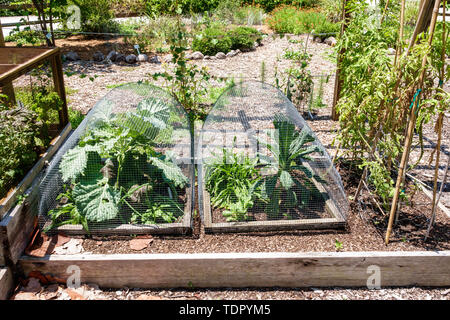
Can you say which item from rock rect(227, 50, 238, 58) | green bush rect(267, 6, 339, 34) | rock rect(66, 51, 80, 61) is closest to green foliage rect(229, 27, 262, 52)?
rock rect(227, 50, 238, 58)

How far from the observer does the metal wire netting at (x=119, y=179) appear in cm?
298

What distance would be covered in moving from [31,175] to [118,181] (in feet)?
2.47

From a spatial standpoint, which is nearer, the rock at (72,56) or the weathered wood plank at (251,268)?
the weathered wood plank at (251,268)

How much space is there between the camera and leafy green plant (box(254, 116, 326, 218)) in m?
3.13

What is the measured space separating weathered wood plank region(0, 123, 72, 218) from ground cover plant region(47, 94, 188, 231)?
0.29 meters

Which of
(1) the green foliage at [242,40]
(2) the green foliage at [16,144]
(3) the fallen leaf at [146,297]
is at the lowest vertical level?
(3) the fallen leaf at [146,297]

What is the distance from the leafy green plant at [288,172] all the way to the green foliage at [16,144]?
2.00m

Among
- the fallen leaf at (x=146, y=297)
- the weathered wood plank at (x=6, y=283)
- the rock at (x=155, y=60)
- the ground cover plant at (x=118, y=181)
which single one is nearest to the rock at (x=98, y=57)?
the rock at (x=155, y=60)

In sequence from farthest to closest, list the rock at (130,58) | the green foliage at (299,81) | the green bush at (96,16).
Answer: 1. the green bush at (96,16)
2. the rock at (130,58)
3. the green foliage at (299,81)

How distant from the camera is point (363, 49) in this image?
3.28 m

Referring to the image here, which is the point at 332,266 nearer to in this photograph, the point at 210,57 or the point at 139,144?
the point at 139,144

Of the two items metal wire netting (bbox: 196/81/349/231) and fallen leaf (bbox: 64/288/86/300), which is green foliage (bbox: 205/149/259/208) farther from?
fallen leaf (bbox: 64/288/86/300)

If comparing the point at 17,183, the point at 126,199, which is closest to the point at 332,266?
the point at 126,199

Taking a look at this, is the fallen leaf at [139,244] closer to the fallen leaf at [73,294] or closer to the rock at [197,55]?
the fallen leaf at [73,294]
